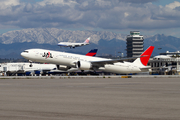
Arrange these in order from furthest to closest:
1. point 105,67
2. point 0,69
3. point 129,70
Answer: point 0,69, point 129,70, point 105,67

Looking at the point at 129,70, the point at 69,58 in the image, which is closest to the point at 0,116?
the point at 69,58

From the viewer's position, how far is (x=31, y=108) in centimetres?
1577

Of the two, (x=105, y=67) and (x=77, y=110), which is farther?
(x=105, y=67)

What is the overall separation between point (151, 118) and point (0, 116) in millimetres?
6896

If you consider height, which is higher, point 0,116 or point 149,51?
point 149,51

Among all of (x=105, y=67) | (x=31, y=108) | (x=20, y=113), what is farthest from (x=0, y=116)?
(x=105, y=67)

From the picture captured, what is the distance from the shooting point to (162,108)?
50.7 feet

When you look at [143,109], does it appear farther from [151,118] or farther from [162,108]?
[151,118]

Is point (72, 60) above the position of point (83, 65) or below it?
above

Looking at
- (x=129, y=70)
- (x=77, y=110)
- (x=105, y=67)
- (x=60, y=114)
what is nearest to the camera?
(x=60, y=114)

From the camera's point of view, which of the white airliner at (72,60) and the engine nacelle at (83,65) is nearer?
the white airliner at (72,60)

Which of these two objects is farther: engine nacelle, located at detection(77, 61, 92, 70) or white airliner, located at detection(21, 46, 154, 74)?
engine nacelle, located at detection(77, 61, 92, 70)

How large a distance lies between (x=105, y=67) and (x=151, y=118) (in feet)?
191

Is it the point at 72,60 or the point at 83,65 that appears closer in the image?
the point at 83,65
